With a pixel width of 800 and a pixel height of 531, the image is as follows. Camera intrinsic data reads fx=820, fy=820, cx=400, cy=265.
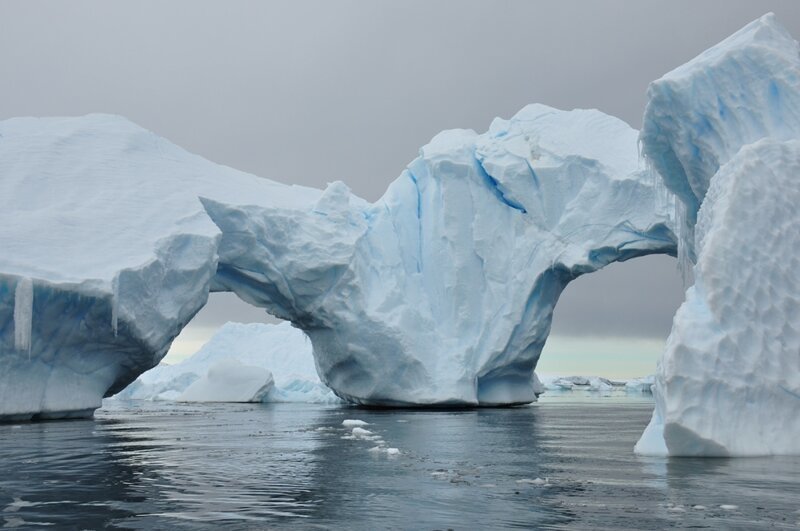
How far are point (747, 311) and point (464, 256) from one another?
1376 cm

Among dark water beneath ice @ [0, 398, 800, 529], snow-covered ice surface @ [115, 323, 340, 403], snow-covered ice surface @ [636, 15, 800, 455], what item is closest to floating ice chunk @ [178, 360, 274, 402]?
snow-covered ice surface @ [115, 323, 340, 403]

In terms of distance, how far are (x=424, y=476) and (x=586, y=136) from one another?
17043mm

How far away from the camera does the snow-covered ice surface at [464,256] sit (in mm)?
21000

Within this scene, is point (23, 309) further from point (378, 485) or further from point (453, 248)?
point (453, 248)

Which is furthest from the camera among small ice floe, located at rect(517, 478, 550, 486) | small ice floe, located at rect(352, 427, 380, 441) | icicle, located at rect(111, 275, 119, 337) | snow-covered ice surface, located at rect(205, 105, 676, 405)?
snow-covered ice surface, located at rect(205, 105, 676, 405)

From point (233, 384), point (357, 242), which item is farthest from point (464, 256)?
point (233, 384)

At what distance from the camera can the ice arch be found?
53.1 ft

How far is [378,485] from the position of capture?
688cm

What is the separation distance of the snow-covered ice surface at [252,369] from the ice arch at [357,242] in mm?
10921

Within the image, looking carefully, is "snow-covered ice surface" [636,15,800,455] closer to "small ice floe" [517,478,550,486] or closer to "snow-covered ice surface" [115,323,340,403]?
"small ice floe" [517,478,550,486]

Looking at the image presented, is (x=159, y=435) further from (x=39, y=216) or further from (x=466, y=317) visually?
(x=466, y=317)

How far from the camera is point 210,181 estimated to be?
20.0 m

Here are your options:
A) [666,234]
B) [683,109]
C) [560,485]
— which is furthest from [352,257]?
[560,485]

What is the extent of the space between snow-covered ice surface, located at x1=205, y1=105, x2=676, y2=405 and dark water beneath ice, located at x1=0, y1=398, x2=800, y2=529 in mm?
9428
